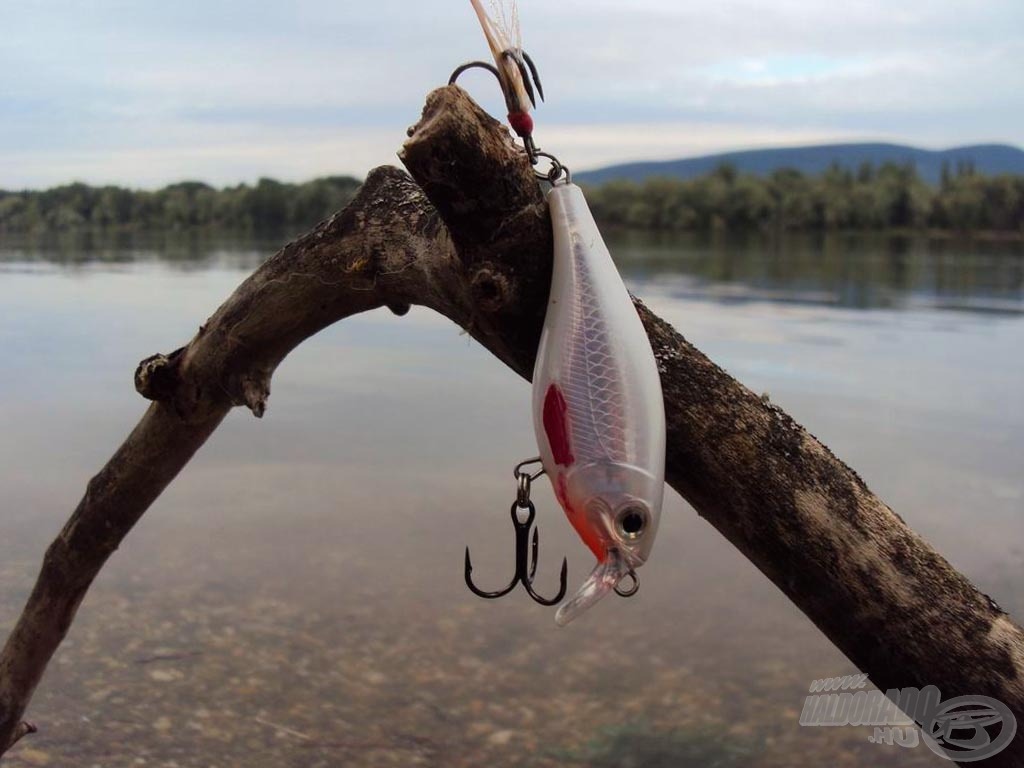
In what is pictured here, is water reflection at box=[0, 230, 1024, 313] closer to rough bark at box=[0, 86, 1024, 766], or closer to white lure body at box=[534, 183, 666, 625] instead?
rough bark at box=[0, 86, 1024, 766]

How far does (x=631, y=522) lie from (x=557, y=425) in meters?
0.25

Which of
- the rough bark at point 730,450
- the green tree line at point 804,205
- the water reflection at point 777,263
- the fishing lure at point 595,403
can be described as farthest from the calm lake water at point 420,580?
the green tree line at point 804,205

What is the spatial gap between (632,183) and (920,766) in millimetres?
64142

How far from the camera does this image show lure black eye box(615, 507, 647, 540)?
6.48 feet

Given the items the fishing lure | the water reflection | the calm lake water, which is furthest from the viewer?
the water reflection

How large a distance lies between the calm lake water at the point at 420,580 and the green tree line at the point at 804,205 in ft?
165

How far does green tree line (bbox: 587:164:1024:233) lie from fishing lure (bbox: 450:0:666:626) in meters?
59.8

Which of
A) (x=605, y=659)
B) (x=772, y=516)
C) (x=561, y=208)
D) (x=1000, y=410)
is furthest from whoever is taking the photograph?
(x=1000, y=410)

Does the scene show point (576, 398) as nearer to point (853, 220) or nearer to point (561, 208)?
point (561, 208)

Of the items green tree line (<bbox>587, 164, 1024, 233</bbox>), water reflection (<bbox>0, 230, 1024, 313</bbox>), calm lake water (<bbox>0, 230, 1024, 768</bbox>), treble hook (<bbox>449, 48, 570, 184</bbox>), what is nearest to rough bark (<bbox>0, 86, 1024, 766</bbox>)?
treble hook (<bbox>449, 48, 570, 184</bbox>)

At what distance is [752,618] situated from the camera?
5.91 m

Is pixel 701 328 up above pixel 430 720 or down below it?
above

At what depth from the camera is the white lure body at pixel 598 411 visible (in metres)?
1.97

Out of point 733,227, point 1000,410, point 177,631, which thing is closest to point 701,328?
point 1000,410
